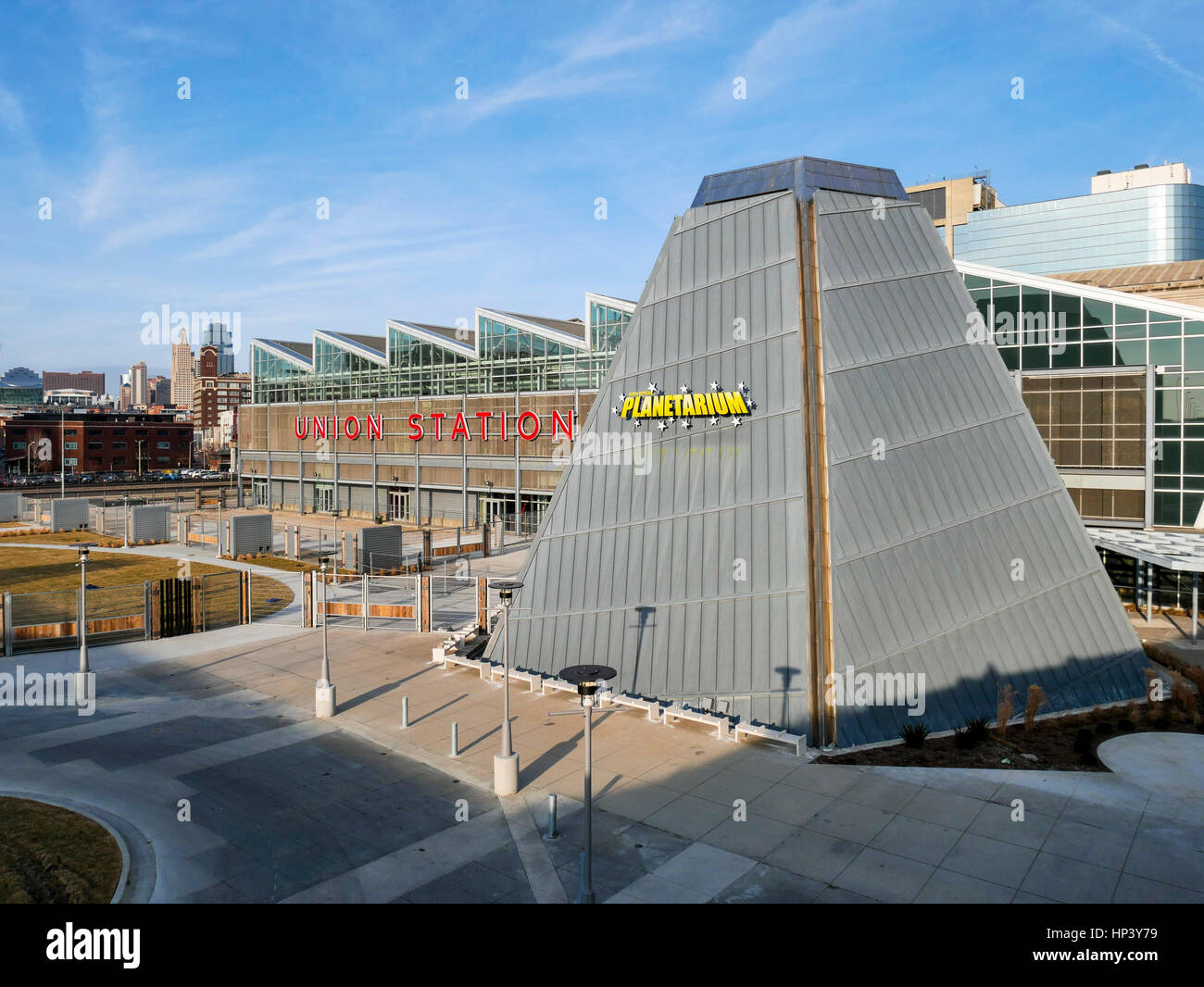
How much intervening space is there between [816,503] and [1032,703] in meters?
7.23

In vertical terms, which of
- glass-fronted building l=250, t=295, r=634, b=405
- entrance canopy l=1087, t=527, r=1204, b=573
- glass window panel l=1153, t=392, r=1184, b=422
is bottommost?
entrance canopy l=1087, t=527, r=1204, b=573

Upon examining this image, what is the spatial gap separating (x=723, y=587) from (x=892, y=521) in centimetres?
488

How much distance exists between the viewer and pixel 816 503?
825 inches

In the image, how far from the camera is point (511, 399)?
63.4m

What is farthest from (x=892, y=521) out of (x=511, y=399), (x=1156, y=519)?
(x=511, y=399)

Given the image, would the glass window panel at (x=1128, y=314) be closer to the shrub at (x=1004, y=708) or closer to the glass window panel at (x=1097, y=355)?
the glass window panel at (x=1097, y=355)

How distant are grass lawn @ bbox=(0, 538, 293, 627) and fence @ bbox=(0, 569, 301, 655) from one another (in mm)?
83

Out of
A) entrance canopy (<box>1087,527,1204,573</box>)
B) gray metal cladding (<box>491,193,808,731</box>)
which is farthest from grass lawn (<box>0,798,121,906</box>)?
entrance canopy (<box>1087,527,1204,573</box>)

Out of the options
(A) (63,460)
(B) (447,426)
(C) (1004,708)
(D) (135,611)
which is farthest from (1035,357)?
(A) (63,460)

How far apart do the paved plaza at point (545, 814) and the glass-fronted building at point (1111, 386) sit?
26287 mm

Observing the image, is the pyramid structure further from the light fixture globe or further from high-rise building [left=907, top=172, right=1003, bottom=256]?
high-rise building [left=907, top=172, right=1003, bottom=256]

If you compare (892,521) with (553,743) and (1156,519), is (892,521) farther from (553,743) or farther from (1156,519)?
(1156,519)

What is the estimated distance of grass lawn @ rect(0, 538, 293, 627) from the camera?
37625 millimetres

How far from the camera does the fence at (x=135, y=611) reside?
30827 millimetres
